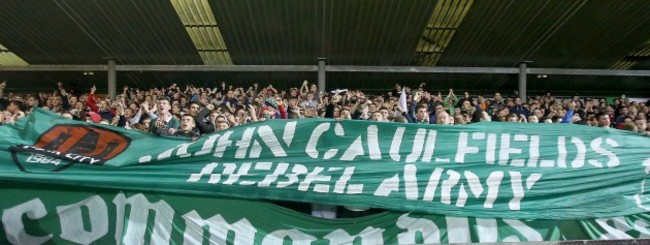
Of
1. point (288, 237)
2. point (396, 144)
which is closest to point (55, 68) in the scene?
point (288, 237)

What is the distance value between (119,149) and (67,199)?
581mm

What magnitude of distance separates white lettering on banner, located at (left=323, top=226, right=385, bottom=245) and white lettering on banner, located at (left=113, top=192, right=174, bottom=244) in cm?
133

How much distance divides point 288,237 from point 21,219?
2.26m

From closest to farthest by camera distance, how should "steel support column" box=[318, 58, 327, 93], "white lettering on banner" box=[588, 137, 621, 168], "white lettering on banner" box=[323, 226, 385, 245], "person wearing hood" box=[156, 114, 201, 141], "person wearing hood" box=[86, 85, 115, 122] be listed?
"white lettering on banner" box=[323, 226, 385, 245] → "white lettering on banner" box=[588, 137, 621, 168] → "person wearing hood" box=[156, 114, 201, 141] → "person wearing hood" box=[86, 85, 115, 122] → "steel support column" box=[318, 58, 327, 93]

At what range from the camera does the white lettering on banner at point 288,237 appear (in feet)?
13.9

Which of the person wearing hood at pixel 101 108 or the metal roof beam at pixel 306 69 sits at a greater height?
the metal roof beam at pixel 306 69

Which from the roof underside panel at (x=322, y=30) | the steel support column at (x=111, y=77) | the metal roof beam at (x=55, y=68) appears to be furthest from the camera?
the metal roof beam at (x=55, y=68)

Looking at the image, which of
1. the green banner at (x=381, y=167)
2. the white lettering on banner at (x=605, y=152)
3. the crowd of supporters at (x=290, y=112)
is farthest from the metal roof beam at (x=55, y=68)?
the white lettering on banner at (x=605, y=152)

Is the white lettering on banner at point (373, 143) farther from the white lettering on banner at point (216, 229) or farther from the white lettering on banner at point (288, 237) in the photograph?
the white lettering on banner at point (216, 229)

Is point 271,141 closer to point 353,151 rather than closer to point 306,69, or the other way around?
point 353,151

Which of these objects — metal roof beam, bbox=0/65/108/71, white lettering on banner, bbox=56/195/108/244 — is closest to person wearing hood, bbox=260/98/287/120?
white lettering on banner, bbox=56/195/108/244

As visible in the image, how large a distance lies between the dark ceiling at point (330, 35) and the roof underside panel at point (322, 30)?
29mm

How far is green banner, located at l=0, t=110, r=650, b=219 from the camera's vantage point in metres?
4.30

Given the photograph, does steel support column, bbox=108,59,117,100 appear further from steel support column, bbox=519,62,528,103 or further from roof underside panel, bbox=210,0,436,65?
steel support column, bbox=519,62,528,103
